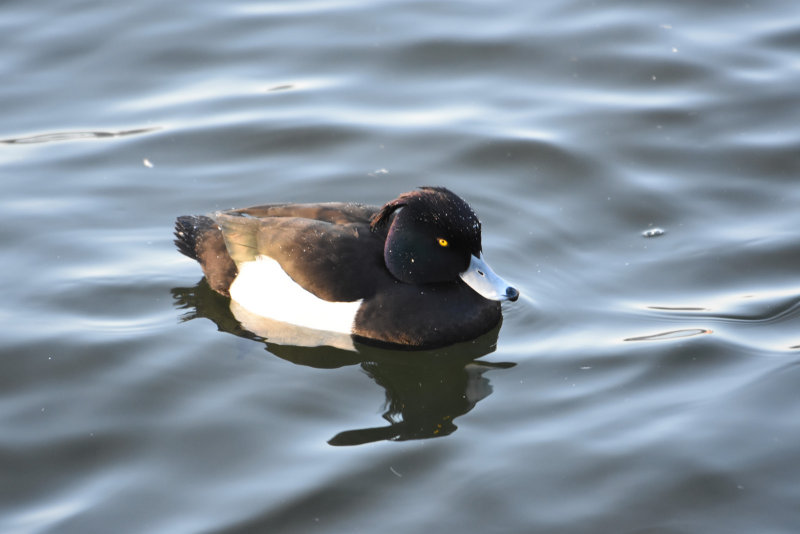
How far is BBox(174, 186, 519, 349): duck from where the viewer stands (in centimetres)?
637

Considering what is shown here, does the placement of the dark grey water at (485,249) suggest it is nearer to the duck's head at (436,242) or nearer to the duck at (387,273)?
the duck at (387,273)

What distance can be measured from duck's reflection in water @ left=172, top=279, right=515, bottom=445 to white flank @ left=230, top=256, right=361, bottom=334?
0.06m

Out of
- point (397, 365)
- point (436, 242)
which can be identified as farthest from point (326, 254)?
point (397, 365)

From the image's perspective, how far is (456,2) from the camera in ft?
34.7

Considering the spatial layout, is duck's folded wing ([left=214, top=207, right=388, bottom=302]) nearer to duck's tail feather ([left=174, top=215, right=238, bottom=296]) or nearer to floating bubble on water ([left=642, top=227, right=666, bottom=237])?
duck's tail feather ([left=174, top=215, right=238, bottom=296])

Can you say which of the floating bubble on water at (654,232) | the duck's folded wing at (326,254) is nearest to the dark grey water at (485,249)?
the floating bubble on water at (654,232)

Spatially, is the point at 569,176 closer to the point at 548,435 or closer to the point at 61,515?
the point at 548,435

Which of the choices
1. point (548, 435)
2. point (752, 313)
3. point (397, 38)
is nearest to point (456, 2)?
point (397, 38)

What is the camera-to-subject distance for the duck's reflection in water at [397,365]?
5793 mm

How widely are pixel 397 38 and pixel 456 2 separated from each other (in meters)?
0.97

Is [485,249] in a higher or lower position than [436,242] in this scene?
lower

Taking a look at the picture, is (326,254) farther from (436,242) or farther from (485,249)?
(485,249)

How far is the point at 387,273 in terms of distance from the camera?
21.4 ft

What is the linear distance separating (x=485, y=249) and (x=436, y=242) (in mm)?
943
